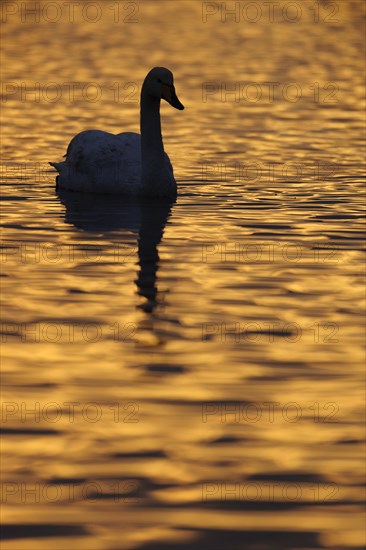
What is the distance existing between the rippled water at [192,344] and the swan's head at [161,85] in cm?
130

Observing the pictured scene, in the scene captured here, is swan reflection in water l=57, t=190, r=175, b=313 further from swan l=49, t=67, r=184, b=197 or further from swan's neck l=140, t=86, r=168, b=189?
swan's neck l=140, t=86, r=168, b=189

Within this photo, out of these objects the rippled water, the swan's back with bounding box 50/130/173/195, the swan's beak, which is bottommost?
the rippled water

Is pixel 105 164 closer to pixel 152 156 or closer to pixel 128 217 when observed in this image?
pixel 152 156

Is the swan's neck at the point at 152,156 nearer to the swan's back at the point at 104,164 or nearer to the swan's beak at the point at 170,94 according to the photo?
the swan's back at the point at 104,164

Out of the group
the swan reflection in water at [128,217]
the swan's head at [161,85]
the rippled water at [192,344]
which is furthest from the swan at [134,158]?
the rippled water at [192,344]

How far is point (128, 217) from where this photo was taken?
1844 cm

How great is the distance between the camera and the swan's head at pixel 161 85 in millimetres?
19609

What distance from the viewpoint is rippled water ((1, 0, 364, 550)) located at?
27.3ft

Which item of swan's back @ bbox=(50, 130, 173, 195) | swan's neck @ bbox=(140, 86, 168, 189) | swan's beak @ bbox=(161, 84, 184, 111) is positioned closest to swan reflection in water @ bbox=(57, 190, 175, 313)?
swan's back @ bbox=(50, 130, 173, 195)

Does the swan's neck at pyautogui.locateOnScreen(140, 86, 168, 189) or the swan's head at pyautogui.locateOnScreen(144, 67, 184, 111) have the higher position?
the swan's head at pyautogui.locateOnScreen(144, 67, 184, 111)

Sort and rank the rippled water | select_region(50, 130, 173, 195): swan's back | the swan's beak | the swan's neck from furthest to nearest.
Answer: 1. select_region(50, 130, 173, 195): swan's back
2. the swan's beak
3. the swan's neck
4. the rippled water

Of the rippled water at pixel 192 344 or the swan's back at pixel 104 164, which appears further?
the swan's back at pixel 104 164

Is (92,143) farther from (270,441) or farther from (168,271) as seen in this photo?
(270,441)

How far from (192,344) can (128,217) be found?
6811 mm
